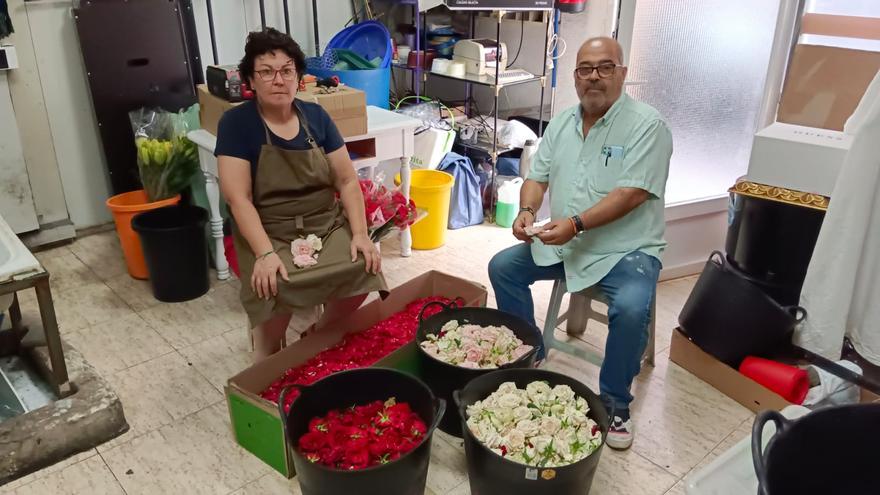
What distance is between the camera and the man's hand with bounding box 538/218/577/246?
1917mm

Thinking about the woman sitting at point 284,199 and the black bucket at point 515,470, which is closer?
the black bucket at point 515,470

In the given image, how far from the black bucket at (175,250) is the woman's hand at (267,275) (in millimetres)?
833

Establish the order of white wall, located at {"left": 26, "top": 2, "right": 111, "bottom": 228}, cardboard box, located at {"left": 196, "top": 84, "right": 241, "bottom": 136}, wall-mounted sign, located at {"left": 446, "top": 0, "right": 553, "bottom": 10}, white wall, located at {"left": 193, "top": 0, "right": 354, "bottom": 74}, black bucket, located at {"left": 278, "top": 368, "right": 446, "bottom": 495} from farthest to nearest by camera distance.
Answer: white wall, located at {"left": 193, "top": 0, "right": 354, "bottom": 74}
wall-mounted sign, located at {"left": 446, "top": 0, "right": 553, "bottom": 10}
white wall, located at {"left": 26, "top": 2, "right": 111, "bottom": 228}
cardboard box, located at {"left": 196, "top": 84, "right": 241, "bottom": 136}
black bucket, located at {"left": 278, "top": 368, "right": 446, "bottom": 495}

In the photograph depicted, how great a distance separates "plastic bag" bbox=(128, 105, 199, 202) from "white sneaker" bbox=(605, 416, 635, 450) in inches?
76.6

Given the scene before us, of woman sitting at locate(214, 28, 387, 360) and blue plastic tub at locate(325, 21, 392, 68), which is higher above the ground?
blue plastic tub at locate(325, 21, 392, 68)

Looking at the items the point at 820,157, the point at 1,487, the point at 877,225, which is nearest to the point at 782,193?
the point at 820,157

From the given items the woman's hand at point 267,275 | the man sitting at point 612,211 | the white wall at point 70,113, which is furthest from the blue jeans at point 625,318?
the white wall at point 70,113

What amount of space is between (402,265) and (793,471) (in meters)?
2.05

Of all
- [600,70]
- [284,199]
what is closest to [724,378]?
[600,70]

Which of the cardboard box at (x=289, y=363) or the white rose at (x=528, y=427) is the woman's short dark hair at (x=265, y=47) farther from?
the white rose at (x=528, y=427)

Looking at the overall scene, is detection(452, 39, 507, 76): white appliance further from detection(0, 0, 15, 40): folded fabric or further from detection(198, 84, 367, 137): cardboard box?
detection(0, 0, 15, 40): folded fabric

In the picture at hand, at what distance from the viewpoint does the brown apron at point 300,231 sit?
1.89 meters

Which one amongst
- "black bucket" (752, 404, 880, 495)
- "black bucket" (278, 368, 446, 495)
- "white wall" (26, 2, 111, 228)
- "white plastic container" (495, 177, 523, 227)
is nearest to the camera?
"black bucket" (752, 404, 880, 495)

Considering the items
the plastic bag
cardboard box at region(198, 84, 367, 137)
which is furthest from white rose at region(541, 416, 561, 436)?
the plastic bag
